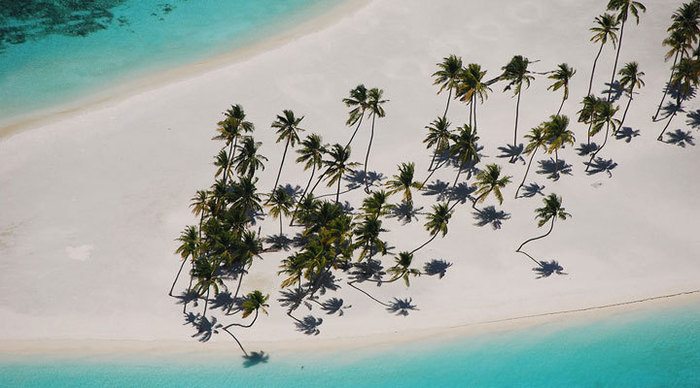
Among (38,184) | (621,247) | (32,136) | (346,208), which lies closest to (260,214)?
(346,208)

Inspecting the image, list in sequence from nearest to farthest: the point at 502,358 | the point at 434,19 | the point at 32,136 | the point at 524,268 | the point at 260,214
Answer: the point at 502,358
the point at 524,268
the point at 260,214
the point at 32,136
the point at 434,19

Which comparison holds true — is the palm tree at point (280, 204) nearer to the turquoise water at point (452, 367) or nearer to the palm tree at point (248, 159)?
the palm tree at point (248, 159)

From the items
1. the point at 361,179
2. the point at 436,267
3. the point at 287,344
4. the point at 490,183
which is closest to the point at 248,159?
the point at 361,179

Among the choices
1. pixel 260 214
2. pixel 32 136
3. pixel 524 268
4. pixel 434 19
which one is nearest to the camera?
pixel 524 268

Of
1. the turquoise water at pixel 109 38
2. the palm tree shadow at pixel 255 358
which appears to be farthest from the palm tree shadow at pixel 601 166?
the turquoise water at pixel 109 38

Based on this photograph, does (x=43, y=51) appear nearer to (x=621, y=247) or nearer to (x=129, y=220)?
(x=129, y=220)

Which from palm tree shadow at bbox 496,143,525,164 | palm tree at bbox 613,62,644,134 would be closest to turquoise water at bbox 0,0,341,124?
palm tree shadow at bbox 496,143,525,164

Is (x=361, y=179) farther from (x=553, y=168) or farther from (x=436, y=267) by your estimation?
(x=553, y=168)

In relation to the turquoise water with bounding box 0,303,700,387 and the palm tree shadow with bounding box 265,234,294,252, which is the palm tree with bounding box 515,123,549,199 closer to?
the turquoise water with bounding box 0,303,700,387
